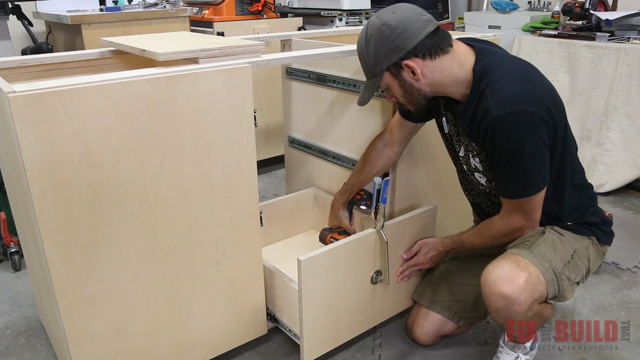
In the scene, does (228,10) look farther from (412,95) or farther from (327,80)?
(412,95)

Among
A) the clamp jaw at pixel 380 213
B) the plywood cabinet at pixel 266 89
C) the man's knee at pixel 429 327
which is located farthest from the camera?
the plywood cabinet at pixel 266 89

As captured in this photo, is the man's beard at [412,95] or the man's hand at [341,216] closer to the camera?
the man's beard at [412,95]

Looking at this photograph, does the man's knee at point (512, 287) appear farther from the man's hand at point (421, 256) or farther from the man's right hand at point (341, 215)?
the man's right hand at point (341, 215)

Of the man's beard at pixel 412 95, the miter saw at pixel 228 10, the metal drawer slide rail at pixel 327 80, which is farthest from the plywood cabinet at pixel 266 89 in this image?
the man's beard at pixel 412 95

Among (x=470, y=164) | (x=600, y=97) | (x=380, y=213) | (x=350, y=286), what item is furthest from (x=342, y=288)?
(x=600, y=97)

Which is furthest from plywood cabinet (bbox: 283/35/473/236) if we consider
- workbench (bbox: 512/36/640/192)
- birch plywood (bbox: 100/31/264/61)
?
workbench (bbox: 512/36/640/192)

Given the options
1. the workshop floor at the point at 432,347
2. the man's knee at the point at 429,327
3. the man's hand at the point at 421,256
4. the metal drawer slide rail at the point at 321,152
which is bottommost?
the workshop floor at the point at 432,347

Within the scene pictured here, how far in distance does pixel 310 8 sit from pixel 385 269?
71.8 inches

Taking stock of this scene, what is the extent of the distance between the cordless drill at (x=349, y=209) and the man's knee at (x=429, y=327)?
1.06ft

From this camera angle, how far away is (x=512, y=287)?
43.3 inches

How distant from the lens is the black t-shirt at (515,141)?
100cm

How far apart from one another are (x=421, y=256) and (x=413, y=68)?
56 centimetres

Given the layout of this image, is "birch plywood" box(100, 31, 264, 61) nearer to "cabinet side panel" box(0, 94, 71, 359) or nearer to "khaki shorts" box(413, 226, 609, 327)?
"cabinet side panel" box(0, 94, 71, 359)

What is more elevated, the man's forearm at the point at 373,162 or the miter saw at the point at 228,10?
the miter saw at the point at 228,10
